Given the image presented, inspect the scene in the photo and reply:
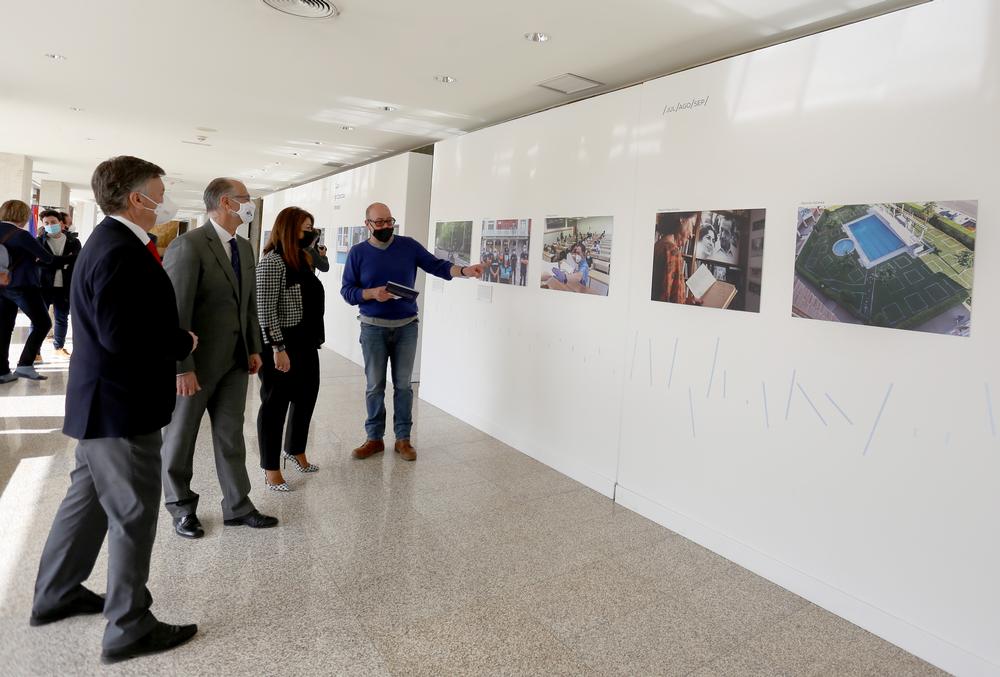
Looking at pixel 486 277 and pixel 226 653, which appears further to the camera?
pixel 486 277

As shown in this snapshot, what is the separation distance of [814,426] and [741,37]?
2490mm

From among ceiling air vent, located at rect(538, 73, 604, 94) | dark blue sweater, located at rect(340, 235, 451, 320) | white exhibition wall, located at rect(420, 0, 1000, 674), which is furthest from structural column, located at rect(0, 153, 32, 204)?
white exhibition wall, located at rect(420, 0, 1000, 674)

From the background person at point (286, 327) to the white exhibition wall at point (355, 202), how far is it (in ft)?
13.2

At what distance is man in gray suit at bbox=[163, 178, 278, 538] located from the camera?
125 inches

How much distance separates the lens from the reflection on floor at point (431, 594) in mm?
2529

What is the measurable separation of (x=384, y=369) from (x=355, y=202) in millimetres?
5416

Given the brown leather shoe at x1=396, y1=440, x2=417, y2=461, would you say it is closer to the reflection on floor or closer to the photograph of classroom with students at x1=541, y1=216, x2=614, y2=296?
the reflection on floor

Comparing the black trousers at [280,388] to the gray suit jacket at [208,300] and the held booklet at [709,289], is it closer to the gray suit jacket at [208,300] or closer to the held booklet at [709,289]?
the gray suit jacket at [208,300]

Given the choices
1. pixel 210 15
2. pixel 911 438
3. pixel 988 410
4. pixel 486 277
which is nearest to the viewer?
pixel 988 410

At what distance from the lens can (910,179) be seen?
9.58 ft

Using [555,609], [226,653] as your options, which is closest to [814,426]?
[555,609]

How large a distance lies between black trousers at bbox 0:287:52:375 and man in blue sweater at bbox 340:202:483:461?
172 inches

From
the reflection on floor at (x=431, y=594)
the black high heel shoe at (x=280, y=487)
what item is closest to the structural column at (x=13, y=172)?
the reflection on floor at (x=431, y=594)

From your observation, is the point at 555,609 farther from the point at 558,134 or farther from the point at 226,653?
the point at 558,134
